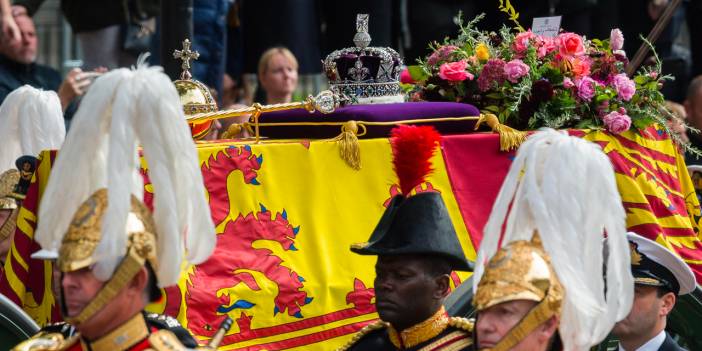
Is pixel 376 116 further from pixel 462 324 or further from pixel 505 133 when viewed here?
pixel 462 324

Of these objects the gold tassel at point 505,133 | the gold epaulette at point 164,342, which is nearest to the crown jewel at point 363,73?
the gold tassel at point 505,133

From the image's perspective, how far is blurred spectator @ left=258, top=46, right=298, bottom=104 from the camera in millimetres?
10070

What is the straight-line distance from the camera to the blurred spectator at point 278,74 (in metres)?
10.1

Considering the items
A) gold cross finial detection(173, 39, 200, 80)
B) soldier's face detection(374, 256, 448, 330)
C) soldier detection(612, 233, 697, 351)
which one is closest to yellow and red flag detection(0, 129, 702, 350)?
gold cross finial detection(173, 39, 200, 80)

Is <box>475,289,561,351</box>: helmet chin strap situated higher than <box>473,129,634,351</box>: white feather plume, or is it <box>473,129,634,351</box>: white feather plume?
<box>473,129,634,351</box>: white feather plume

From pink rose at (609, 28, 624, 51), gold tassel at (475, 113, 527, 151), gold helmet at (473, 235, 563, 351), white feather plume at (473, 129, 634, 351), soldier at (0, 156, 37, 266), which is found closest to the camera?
Result: gold helmet at (473, 235, 563, 351)

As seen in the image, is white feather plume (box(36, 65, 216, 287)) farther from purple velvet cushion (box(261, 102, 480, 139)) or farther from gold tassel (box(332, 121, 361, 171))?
purple velvet cushion (box(261, 102, 480, 139))

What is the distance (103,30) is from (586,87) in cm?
405

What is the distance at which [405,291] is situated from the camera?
521 centimetres

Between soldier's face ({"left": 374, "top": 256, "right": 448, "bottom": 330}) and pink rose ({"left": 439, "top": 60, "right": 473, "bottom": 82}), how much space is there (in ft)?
7.74

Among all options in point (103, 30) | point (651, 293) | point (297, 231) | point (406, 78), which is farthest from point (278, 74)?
point (651, 293)

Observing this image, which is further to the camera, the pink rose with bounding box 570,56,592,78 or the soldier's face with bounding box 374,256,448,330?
the pink rose with bounding box 570,56,592,78

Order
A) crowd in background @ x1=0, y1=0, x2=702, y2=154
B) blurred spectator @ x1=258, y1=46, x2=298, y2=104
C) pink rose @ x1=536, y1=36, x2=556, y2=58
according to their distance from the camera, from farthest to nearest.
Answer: blurred spectator @ x1=258, y1=46, x2=298, y2=104 < crowd in background @ x1=0, y1=0, x2=702, y2=154 < pink rose @ x1=536, y1=36, x2=556, y2=58

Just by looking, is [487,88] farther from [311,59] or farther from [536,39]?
[311,59]
